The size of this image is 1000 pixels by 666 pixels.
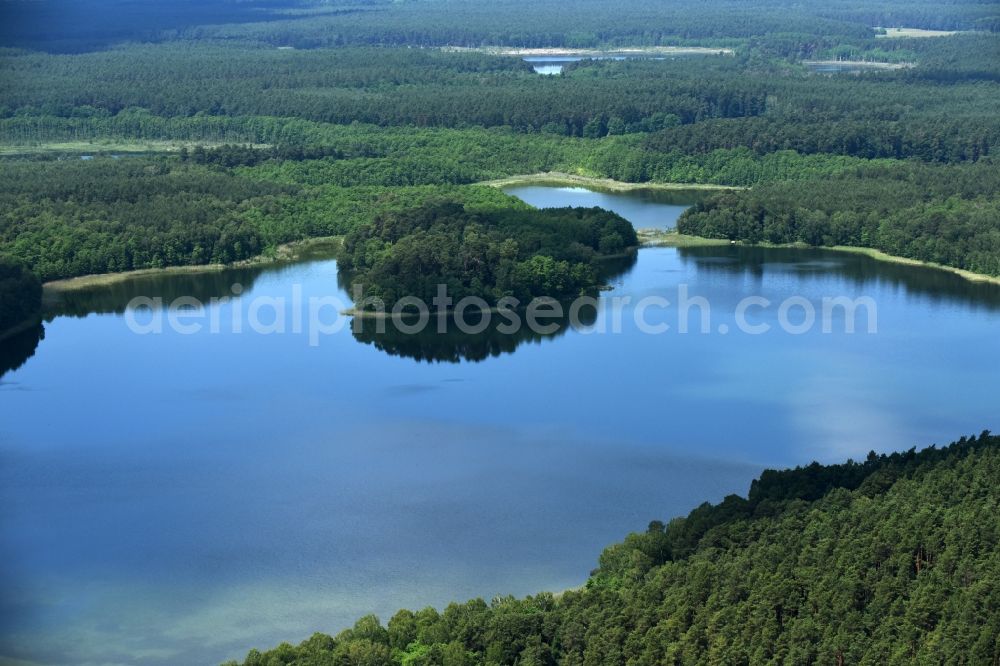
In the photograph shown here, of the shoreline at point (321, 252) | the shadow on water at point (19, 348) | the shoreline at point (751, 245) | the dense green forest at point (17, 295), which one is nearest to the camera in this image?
the shadow on water at point (19, 348)

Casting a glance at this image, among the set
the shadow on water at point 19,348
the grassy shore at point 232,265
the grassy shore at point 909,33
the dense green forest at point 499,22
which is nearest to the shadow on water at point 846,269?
the grassy shore at point 232,265

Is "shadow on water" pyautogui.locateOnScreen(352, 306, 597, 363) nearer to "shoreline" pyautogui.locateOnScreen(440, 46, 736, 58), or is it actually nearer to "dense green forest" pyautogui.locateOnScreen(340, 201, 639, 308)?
"dense green forest" pyautogui.locateOnScreen(340, 201, 639, 308)

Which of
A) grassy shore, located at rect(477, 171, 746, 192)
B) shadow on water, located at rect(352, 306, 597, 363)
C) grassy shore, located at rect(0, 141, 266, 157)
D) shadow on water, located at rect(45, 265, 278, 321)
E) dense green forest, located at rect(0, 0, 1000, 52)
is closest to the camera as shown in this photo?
shadow on water, located at rect(352, 306, 597, 363)

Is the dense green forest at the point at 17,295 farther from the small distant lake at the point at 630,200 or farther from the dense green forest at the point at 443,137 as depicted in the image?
→ the small distant lake at the point at 630,200

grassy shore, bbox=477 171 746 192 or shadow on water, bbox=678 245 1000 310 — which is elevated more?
grassy shore, bbox=477 171 746 192

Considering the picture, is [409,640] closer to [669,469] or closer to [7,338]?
[669,469]

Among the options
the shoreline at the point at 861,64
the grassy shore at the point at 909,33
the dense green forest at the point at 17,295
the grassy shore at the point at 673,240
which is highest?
the grassy shore at the point at 909,33

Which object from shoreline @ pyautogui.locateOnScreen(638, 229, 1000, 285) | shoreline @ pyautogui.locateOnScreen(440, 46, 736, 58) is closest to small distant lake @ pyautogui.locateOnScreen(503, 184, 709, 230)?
shoreline @ pyautogui.locateOnScreen(638, 229, 1000, 285)
